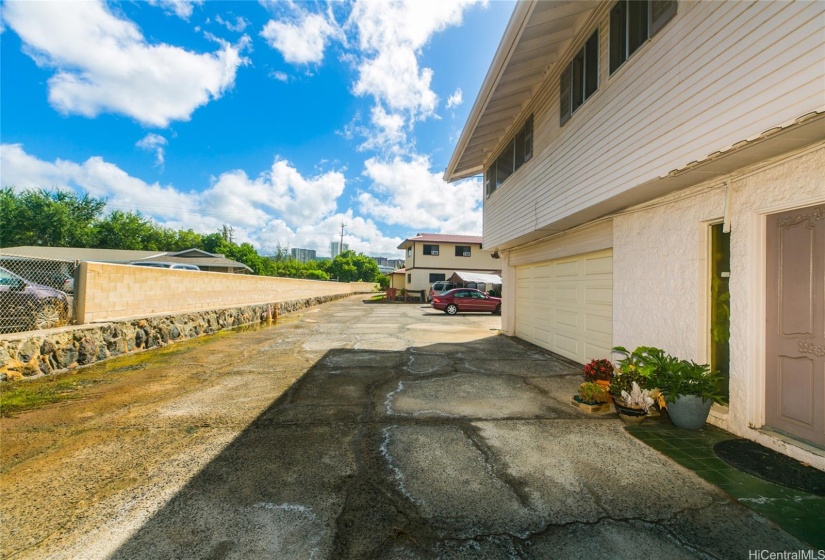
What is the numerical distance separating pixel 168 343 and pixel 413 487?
9.07 meters

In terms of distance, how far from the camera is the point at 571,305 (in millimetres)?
7793

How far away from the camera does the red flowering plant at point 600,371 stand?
15.8 feet

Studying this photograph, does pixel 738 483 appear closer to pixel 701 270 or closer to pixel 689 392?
pixel 689 392

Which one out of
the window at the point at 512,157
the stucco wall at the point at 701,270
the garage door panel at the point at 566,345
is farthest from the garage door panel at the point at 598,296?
the window at the point at 512,157

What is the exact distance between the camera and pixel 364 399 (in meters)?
4.95

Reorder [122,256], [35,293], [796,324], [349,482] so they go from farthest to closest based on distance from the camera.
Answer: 1. [122,256]
2. [35,293]
3. [796,324]
4. [349,482]

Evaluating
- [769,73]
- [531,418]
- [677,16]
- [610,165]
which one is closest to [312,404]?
[531,418]

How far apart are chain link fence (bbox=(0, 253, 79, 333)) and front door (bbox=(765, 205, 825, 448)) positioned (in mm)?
10504

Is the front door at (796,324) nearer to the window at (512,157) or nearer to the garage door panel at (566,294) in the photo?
the garage door panel at (566,294)

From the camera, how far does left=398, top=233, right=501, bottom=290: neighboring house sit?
33.3 meters

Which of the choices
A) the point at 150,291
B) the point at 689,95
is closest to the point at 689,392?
the point at 689,95

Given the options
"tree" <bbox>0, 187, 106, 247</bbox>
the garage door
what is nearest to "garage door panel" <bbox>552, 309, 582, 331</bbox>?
the garage door

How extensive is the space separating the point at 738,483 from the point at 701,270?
2.49m

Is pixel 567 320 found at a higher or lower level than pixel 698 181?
lower
